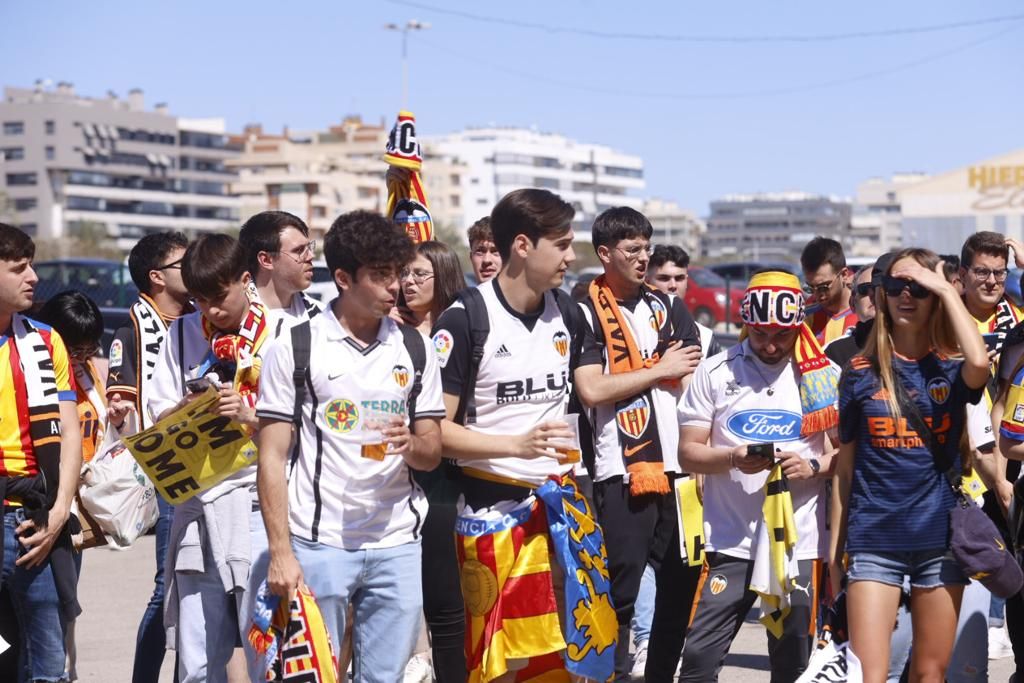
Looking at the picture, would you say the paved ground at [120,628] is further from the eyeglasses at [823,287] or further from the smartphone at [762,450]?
the smartphone at [762,450]

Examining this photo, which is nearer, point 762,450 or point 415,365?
point 415,365

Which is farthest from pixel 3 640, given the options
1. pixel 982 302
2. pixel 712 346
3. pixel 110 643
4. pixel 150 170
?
pixel 150 170

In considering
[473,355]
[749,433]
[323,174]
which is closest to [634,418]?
[749,433]

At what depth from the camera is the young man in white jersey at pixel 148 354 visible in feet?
20.5

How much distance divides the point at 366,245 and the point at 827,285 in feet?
15.0

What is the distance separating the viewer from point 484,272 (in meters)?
7.71

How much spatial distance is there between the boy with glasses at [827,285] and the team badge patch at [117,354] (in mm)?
4033

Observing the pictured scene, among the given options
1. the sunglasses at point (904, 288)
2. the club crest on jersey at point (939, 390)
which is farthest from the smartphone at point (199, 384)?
the club crest on jersey at point (939, 390)

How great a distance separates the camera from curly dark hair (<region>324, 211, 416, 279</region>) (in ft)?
15.5

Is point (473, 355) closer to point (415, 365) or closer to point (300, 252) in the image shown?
point (415, 365)

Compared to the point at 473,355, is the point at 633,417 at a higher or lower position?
lower

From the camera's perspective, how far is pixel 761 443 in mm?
5676

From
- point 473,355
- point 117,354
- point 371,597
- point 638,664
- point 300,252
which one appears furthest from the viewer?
point 638,664

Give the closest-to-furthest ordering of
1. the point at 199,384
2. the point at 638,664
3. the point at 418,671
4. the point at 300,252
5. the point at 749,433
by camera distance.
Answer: the point at 199,384 → the point at 749,433 → the point at 300,252 → the point at 418,671 → the point at 638,664
